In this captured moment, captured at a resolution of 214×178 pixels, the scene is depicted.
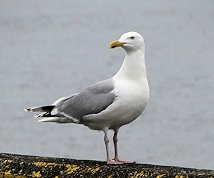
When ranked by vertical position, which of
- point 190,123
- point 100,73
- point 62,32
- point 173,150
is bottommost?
point 173,150

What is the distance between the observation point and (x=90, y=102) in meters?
4.89

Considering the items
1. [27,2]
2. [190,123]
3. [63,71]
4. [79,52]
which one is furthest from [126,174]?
[27,2]

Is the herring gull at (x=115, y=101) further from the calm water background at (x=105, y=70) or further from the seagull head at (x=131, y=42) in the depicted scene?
the calm water background at (x=105, y=70)

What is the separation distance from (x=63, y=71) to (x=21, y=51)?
6940mm

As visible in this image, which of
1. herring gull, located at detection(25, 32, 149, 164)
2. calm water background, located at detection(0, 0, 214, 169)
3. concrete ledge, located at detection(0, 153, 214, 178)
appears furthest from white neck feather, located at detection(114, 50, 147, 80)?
calm water background, located at detection(0, 0, 214, 169)

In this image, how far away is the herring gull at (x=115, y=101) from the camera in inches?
182

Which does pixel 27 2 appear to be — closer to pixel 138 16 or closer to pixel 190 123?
pixel 138 16

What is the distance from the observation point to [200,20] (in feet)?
142

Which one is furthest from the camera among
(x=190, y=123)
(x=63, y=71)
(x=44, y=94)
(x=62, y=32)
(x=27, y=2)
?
(x=27, y=2)

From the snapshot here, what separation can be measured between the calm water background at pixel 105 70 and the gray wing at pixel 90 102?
1092 cm

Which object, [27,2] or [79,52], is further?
[27,2]

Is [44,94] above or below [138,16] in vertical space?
below

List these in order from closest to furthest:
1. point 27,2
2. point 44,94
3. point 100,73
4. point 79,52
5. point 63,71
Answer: point 44,94
point 100,73
point 63,71
point 79,52
point 27,2

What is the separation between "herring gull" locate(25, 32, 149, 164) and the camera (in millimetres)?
4625
